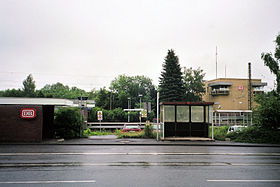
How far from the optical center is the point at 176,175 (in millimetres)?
8523

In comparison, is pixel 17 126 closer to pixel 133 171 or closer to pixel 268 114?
pixel 133 171

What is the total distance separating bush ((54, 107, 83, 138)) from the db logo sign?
3290 millimetres

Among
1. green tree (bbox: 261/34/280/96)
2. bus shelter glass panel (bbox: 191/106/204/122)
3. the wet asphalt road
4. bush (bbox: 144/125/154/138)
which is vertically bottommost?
the wet asphalt road

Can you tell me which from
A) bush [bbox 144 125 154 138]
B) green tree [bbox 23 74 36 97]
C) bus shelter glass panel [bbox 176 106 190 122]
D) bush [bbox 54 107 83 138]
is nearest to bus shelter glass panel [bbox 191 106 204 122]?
bus shelter glass panel [bbox 176 106 190 122]

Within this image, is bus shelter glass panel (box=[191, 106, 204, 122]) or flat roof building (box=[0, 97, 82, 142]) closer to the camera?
flat roof building (box=[0, 97, 82, 142])

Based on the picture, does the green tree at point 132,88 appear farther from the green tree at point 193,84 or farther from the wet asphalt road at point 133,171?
the wet asphalt road at point 133,171

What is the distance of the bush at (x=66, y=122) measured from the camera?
69.3ft

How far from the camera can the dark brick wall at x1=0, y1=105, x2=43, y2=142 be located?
18.1 m

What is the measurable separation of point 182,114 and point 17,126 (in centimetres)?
1291

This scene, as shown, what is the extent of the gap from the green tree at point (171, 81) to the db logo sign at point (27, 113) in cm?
4468

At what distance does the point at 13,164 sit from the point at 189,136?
14437 millimetres

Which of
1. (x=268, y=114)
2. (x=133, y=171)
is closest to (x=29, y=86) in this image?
(x=268, y=114)

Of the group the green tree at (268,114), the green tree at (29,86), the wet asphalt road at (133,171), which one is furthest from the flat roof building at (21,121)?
the green tree at (29,86)

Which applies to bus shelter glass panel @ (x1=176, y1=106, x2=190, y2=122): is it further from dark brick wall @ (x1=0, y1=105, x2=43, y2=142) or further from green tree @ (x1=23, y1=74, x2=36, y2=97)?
green tree @ (x1=23, y1=74, x2=36, y2=97)
